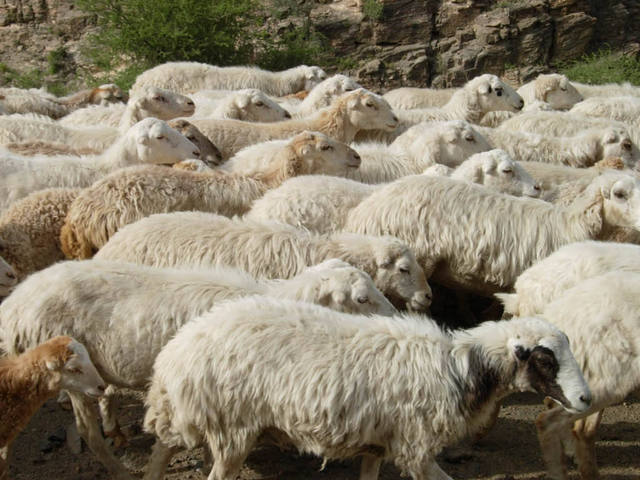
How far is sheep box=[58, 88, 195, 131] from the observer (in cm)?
1008

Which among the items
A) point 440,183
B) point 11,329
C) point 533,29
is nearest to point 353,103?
point 440,183

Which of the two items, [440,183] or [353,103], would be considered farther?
[353,103]

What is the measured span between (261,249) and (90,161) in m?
2.70

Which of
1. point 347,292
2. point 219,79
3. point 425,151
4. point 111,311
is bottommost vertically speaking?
point 219,79

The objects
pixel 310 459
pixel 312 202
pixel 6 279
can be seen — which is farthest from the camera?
pixel 312 202

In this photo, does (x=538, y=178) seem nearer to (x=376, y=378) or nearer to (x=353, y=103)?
(x=353, y=103)

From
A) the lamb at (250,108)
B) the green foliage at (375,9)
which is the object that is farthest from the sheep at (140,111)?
the green foliage at (375,9)

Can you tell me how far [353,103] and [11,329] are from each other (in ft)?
16.8

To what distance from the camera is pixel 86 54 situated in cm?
1695

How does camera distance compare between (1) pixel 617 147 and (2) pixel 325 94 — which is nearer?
(1) pixel 617 147

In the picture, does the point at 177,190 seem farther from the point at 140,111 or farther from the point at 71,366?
the point at 140,111

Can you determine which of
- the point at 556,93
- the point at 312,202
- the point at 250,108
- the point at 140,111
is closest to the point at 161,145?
the point at 140,111

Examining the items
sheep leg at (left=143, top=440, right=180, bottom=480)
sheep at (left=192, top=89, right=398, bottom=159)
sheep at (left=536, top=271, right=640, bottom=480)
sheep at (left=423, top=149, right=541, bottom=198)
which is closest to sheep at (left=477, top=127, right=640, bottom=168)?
sheep at (left=192, top=89, right=398, bottom=159)

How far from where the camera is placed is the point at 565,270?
6246mm
